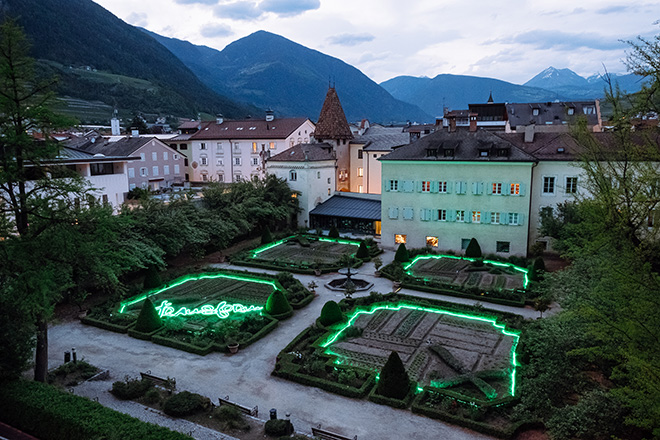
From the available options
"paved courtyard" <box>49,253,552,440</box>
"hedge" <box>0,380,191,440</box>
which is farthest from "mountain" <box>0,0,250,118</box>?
"hedge" <box>0,380,191,440</box>

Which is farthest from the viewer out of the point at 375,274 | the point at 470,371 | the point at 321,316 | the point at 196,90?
the point at 196,90

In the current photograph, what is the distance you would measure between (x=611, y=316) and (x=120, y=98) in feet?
506

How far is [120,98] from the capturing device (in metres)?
142

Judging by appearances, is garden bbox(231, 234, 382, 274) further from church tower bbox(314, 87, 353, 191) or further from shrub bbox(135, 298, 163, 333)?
church tower bbox(314, 87, 353, 191)

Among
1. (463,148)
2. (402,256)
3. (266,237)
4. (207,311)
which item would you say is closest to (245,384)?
(207,311)

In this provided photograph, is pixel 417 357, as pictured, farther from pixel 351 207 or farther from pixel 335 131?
pixel 335 131

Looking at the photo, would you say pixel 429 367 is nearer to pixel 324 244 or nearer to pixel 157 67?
pixel 324 244

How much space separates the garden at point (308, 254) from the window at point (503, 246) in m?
10.6

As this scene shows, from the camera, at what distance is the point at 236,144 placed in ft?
232

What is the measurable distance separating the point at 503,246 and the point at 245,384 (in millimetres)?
28180

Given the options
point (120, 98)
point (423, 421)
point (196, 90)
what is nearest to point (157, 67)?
point (196, 90)

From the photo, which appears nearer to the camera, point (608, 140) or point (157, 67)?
point (608, 140)

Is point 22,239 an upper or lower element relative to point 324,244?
upper

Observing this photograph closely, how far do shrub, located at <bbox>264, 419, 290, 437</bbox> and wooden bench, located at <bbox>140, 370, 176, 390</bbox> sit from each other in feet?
17.1
